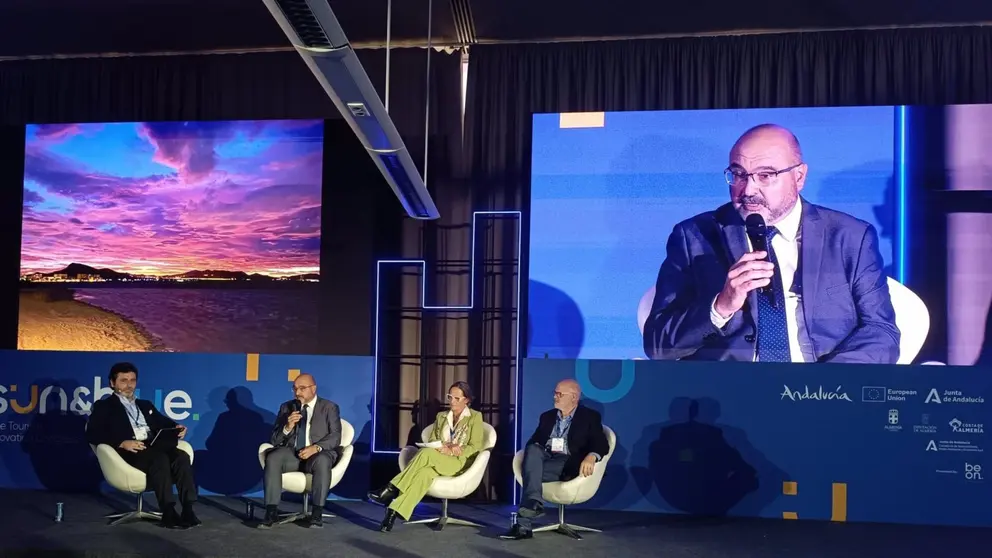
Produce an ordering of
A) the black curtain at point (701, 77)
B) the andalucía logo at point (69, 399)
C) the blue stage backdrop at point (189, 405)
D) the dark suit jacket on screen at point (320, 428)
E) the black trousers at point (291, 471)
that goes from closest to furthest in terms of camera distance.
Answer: the black trousers at point (291, 471) < the dark suit jacket on screen at point (320, 428) < the blue stage backdrop at point (189, 405) < the andalucía logo at point (69, 399) < the black curtain at point (701, 77)

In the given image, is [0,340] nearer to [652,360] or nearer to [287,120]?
[287,120]

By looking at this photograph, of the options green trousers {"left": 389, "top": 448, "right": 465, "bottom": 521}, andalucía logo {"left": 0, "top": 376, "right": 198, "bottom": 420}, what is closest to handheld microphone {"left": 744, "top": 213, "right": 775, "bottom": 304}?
green trousers {"left": 389, "top": 448, "right": 465, "bottom": 521}

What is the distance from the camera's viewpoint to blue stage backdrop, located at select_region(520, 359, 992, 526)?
6.56 m

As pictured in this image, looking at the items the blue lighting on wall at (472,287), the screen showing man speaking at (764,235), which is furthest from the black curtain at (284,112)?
the screen showing man speaking at (764,235)

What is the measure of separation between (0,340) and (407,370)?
3.51m

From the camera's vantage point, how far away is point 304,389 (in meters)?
6.43

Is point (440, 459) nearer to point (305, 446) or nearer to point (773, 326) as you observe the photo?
point (305, 446)

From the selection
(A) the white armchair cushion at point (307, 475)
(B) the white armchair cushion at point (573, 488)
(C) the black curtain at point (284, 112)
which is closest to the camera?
(B) the white armchair cushion at point (573, 488)

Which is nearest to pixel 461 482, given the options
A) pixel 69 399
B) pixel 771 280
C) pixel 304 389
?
pixel 304 389

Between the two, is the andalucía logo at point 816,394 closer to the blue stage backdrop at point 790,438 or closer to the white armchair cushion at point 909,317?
the blue stage backdrop at point 790,438

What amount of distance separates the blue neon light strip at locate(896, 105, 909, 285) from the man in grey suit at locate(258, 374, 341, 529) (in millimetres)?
4251

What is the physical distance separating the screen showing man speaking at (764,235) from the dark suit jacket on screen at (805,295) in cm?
1

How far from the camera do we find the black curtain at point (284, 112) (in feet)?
25.4

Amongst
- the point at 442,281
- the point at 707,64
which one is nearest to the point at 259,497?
the point at 442,281
